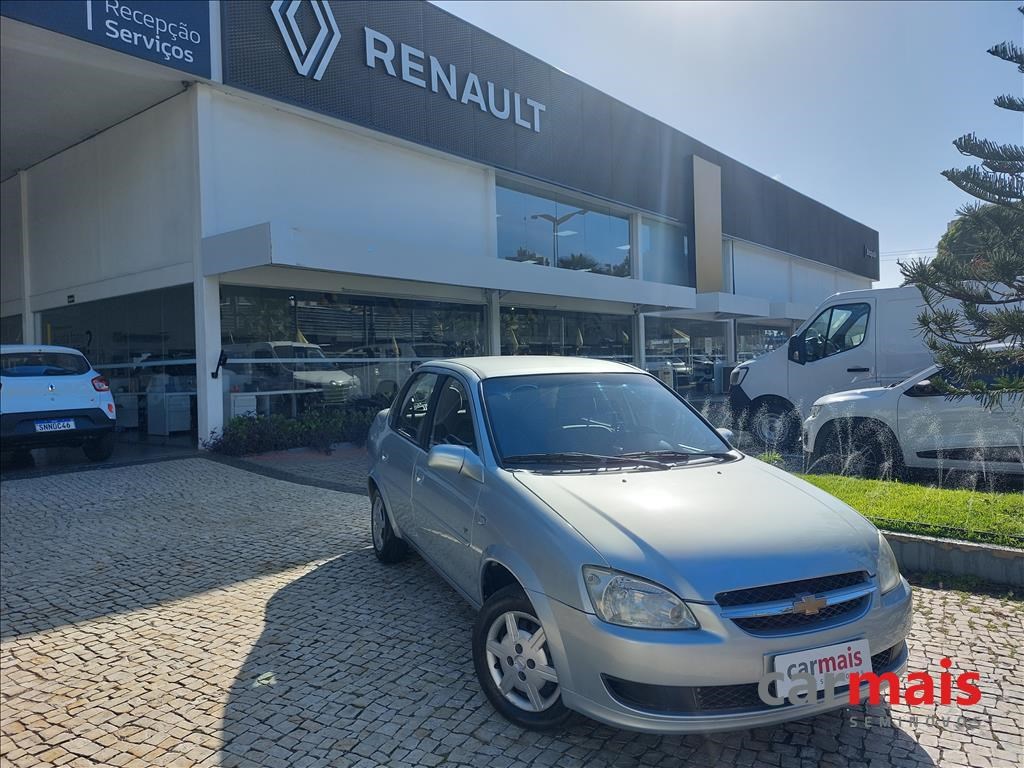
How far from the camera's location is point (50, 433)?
925 cm

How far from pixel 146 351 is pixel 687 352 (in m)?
18.1

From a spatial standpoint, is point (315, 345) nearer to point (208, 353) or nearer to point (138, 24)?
point (208, 353)

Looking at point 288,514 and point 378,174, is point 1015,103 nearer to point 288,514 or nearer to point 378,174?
point 288,514

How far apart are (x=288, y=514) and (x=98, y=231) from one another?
1098cm

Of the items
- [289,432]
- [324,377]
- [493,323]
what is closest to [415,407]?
[289,432]

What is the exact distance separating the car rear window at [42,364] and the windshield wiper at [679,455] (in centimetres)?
901

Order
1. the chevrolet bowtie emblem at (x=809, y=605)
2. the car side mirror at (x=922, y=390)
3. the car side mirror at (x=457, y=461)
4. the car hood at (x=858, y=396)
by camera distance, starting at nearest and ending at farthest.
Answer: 1. the chevrolet bowtie emblem at (x=809, y=605)
2. the car side mirror at (x=457, y=461)
3. the car side mirror at (x=922, y=390)
4. the car hood at (x=858, y=396)

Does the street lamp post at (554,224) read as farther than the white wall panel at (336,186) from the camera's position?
Yes

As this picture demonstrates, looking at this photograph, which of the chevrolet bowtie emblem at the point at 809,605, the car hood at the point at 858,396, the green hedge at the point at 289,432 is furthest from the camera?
the green hedge at the point at 289,432

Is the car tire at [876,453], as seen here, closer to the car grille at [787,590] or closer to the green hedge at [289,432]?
the car grille at [787,590]

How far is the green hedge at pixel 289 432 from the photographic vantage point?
11195mm

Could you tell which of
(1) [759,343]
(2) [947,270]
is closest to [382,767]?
(2) [947,270]

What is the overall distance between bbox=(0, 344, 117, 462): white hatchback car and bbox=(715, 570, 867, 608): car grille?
963cm

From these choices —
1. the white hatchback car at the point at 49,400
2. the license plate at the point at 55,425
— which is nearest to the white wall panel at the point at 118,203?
the white hatchback car at the point at 49,400
